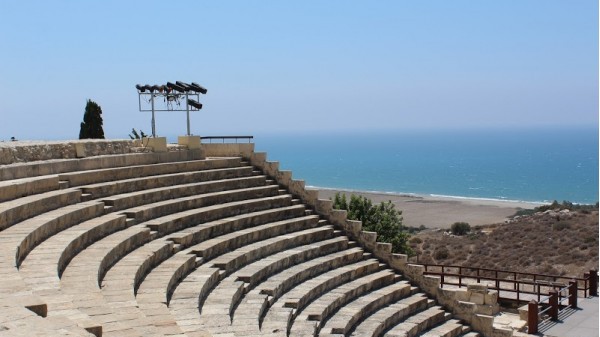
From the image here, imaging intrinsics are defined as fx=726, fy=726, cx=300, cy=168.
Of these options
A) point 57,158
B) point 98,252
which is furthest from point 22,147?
point 98,252

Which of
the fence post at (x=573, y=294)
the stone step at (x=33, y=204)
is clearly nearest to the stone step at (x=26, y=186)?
the stone step at (x=33, y=204)

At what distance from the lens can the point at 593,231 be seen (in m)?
37.5

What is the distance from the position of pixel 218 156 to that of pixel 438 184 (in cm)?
10501

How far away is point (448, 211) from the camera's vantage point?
7094 cm

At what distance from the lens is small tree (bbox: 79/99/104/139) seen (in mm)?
25172

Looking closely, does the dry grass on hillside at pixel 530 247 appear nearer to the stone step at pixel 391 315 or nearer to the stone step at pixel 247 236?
the stone step at pixel 391 315

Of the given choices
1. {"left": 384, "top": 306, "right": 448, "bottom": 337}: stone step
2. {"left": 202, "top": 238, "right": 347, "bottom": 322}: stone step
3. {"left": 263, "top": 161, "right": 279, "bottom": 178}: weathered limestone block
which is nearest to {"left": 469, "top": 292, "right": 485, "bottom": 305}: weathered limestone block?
{"left": 384, "top": 306, "right": 448, "bottom": 337}: stone step

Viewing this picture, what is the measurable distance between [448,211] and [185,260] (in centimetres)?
6045

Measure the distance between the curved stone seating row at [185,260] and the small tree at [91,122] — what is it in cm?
689

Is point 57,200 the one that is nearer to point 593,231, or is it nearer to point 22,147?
point 22,147

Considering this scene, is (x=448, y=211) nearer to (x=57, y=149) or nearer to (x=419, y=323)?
(x=419, y=323)

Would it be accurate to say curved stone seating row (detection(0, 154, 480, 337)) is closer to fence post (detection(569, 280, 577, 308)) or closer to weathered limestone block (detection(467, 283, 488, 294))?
weathered limestone block (detection(467, 283, 488, 294))

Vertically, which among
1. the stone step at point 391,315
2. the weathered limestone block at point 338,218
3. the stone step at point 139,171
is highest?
the stone step at point 139,171

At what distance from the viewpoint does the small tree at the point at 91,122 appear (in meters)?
25.2
